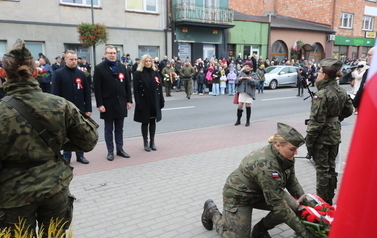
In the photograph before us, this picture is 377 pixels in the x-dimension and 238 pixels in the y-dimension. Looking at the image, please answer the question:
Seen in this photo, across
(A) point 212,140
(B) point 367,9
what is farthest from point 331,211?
(B) point 367,9

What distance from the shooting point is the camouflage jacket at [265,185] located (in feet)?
10.3

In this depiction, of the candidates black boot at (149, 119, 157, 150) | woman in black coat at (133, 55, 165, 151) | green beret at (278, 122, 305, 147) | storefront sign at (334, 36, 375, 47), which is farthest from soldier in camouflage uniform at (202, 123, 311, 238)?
storefront sign at (334, 36, 375, 47)

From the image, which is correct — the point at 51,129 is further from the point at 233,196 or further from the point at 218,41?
the point at 218,41

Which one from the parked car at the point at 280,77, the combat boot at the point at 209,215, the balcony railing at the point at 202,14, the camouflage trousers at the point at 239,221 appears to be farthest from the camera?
the balcony railing at the point at 202,14

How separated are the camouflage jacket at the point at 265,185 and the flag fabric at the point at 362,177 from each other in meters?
2.01

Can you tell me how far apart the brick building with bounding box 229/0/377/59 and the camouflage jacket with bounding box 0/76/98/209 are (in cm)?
3530

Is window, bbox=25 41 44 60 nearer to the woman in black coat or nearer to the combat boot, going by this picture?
the woman in black coat

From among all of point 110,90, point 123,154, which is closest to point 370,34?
point 123,154

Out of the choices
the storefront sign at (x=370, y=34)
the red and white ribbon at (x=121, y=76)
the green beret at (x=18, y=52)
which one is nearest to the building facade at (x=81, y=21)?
the red and white ribbon at (x=121, y=76)

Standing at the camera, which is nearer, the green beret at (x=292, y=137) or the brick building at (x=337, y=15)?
the green beret at (x=292, y=137)

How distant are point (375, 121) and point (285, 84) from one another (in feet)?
74.1

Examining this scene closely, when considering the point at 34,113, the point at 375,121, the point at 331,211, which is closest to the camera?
the point at 375,121

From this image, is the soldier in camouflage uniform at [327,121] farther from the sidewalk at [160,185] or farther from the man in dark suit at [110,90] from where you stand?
the man in dark suit at [110,90]

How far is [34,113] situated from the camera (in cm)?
226
